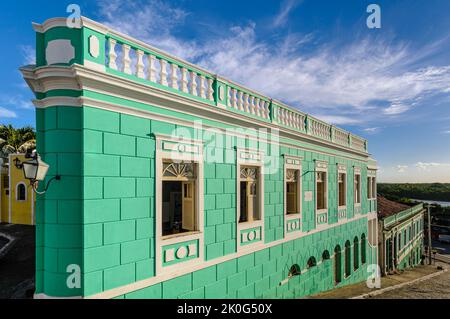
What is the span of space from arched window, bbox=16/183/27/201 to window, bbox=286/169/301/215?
19.4 metres

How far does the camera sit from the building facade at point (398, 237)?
16719mm

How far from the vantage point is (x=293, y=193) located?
8.58 metres

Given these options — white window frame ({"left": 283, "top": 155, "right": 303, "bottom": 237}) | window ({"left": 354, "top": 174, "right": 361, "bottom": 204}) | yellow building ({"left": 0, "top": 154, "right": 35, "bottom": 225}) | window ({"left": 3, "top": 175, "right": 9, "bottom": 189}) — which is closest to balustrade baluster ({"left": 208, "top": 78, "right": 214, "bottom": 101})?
white window frame ({"left": 283, "top": 155, "right": 303, "bottom": 237})

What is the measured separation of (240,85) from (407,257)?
2460cm

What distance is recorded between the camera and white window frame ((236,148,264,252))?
6227 millimetres

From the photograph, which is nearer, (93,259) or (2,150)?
(93,259)

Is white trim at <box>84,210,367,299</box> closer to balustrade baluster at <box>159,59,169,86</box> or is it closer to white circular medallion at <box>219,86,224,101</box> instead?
balustrade baluster at <box>159,59,169,86</box>

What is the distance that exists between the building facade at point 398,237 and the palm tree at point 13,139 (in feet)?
83.2

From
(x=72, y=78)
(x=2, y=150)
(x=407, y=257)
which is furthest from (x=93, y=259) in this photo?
(x=407, y=257)

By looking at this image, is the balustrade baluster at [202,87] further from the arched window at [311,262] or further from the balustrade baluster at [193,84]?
the arched window at [311,262]

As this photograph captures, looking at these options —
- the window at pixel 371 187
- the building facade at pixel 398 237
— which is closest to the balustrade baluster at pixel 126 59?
the window at pixel 371 187

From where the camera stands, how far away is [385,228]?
17.0 meters

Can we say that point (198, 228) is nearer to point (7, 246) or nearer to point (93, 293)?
point (93, 293)

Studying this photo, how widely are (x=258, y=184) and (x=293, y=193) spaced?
210 cm
